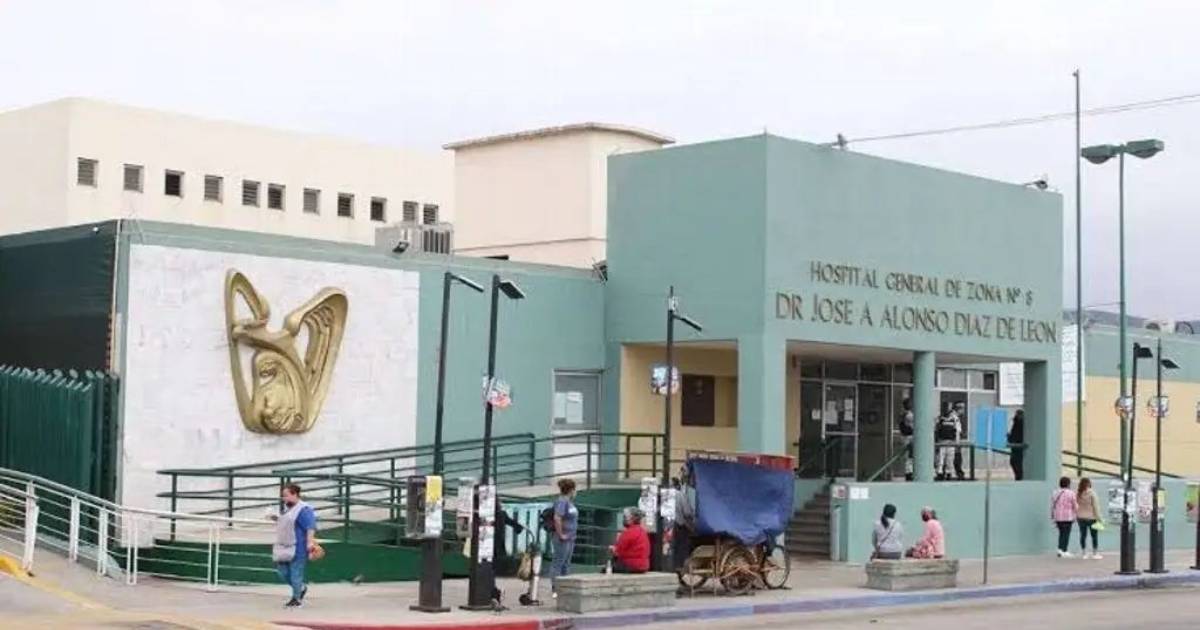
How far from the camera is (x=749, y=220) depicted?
→ 28938 millimetres

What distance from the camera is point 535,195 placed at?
130 ft

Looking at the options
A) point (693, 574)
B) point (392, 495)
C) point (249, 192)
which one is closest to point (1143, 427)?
point (693, 574)

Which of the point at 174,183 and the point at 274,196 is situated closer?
the point at 174,183

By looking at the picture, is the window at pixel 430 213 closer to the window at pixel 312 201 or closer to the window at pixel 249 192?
the window at pixel 312 201

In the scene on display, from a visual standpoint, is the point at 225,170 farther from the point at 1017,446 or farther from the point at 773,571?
the point at 773,571

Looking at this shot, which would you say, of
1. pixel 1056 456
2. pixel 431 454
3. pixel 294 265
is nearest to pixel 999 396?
pixel 1056 456

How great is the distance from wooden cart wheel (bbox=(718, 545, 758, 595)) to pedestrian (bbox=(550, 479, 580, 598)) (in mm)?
2482

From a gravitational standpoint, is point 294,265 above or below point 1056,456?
above

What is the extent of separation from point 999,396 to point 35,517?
26028mm

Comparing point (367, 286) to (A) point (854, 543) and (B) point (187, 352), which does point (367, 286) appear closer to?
(B) point (187, 352)

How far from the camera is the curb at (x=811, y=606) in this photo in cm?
1925

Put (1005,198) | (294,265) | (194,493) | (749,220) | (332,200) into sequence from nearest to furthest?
(194,493) < (294,265) < (749,220) < (1005,198) < (332,200)

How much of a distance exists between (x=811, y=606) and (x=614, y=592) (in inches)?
138

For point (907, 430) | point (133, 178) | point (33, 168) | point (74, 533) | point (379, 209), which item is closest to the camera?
point (74, 533)
